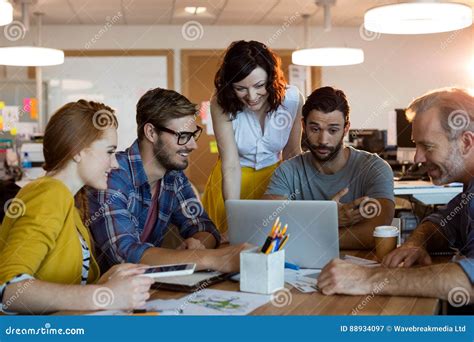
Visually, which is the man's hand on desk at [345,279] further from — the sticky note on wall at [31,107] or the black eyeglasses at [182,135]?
the sticky note on wall at [31,107]

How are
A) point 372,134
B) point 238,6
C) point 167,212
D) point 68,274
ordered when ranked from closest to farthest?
1. point 68,274
2. point 167,212
3. point 372,134
4. point 238,6

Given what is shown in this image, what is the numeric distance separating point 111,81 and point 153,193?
6068 mm

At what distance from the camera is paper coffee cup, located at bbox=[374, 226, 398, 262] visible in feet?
6.15

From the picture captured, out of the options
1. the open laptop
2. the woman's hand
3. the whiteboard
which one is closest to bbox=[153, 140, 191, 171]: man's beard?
the open laptop

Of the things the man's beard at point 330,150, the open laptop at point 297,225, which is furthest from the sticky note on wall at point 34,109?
the open laptop at point 297,225

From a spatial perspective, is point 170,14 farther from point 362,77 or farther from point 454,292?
point 454,292

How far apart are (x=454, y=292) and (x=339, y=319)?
1.02 feet

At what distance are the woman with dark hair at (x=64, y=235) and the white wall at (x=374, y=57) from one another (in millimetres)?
6446

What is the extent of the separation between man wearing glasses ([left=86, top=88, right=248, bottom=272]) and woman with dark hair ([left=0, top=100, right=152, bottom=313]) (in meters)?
0.09

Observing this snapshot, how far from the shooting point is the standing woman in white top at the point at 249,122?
2.51 metres

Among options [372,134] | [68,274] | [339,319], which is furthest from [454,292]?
[372,134]

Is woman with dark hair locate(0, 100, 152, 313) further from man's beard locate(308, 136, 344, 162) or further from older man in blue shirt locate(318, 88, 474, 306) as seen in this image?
man's beard locate(308, 136, 344, 162)

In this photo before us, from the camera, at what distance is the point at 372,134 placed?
19.7 feet

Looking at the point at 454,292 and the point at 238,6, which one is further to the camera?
the point at 238,6
